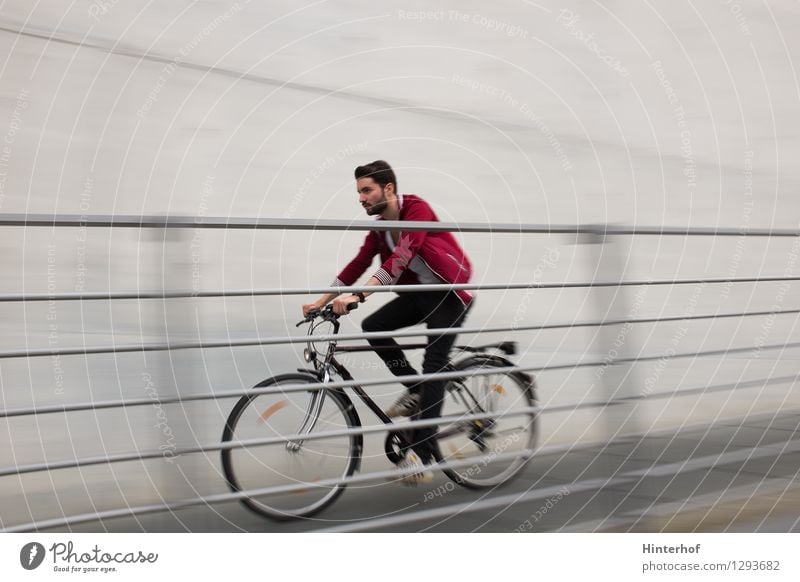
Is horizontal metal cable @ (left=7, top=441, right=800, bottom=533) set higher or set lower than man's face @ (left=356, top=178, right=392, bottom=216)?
lower

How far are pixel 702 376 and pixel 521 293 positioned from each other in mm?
2155

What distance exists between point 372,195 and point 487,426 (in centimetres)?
119

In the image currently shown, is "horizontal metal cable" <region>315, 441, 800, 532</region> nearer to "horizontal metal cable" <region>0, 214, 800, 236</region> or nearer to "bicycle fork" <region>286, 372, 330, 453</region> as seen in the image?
"bicycle fork" <region>286, 372, 330, 453</region>

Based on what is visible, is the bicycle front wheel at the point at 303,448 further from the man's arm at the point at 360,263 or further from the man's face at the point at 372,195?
the man's face at the point at 372,195

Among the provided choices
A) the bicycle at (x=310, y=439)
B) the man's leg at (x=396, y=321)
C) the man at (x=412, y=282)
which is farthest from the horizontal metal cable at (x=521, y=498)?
the man's leg at (x=396, y=321)

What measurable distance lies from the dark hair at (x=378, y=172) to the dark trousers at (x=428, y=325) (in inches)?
17.7

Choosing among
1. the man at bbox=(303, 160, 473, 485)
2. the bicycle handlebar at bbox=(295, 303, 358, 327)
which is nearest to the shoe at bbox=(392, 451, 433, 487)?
the man at bbox=(303, 160, 473, 485)

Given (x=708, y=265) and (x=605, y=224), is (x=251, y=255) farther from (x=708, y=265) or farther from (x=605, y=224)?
(x=708, y=265)

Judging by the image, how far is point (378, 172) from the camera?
129 inches

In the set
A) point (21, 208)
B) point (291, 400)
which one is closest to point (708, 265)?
point (291, 400)

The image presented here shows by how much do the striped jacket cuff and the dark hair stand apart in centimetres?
35

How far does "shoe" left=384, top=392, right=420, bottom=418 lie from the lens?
11.2 feet

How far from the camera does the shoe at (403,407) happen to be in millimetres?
3416
